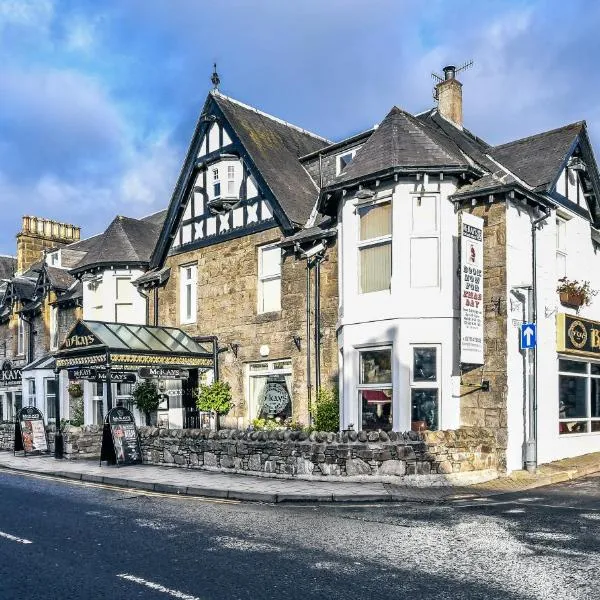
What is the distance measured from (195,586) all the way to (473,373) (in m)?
10.1

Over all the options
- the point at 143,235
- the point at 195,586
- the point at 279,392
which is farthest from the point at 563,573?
the point at 143,235

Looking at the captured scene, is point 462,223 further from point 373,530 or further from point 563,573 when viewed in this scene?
point 563,573

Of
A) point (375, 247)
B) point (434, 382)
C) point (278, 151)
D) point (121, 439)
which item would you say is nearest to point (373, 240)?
point (375, 247)

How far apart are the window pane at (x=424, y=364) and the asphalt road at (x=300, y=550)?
3734mm

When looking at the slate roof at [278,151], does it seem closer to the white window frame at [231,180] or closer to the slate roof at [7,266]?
the white window frame at [231,180]

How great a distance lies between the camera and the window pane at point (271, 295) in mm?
20500

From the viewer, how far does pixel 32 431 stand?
2208 centimetres

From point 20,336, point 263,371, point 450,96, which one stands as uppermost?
point 450,96

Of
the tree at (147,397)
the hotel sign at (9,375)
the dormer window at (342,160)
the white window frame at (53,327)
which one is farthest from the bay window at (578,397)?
the hotel sign at (9,375)

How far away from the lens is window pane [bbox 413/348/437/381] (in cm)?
1584

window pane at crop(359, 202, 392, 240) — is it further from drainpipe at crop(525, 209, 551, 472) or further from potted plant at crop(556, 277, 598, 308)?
potted plant at crop(556, 277, 598, 308)

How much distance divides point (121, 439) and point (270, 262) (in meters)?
6.47

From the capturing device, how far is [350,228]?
17.2 meters

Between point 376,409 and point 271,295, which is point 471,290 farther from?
point 271,295
